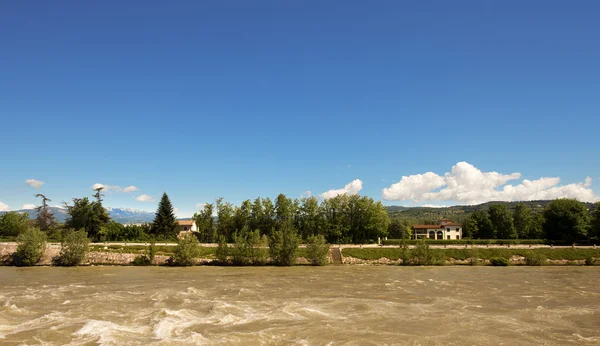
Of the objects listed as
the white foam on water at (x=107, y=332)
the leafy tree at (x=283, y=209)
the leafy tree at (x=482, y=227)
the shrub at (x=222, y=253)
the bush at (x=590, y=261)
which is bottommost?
the bush at (x=590, y=261)

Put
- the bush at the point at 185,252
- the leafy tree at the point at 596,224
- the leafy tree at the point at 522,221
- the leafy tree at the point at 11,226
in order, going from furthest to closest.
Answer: the leafy tree at the point at 522,221, the leafy tree at the point at 11,226, the leafy tree at the point at 596,224, the bush at the point at 185,252

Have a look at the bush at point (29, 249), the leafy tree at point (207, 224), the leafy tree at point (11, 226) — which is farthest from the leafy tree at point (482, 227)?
the leafy tree at point (11, 226)

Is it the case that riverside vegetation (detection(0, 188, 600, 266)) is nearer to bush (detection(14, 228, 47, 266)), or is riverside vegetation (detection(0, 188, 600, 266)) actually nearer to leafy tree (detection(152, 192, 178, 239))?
leafy tree (detection(152, 192, 178, 239))

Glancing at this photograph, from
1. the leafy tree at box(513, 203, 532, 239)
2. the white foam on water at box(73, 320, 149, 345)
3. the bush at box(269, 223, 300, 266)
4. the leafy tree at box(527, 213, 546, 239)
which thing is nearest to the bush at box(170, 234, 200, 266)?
the bush at box(269, 223, 300, 266)

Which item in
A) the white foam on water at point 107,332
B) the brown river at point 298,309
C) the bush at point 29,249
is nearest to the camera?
the white foam on water at point 107,332

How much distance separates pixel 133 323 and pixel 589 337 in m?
27.2

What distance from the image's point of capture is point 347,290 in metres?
34.2

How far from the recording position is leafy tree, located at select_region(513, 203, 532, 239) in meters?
97.2

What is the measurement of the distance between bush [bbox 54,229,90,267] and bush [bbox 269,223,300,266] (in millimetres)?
28504

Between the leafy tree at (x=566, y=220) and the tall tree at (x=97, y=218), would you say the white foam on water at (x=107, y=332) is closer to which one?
the tall tree at (x=97, y=218)

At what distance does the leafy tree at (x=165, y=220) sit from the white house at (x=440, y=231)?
244 feet

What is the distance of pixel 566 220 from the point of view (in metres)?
75.9

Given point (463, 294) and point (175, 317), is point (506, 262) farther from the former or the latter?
point (175, 317)

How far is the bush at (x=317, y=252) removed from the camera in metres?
56.3
